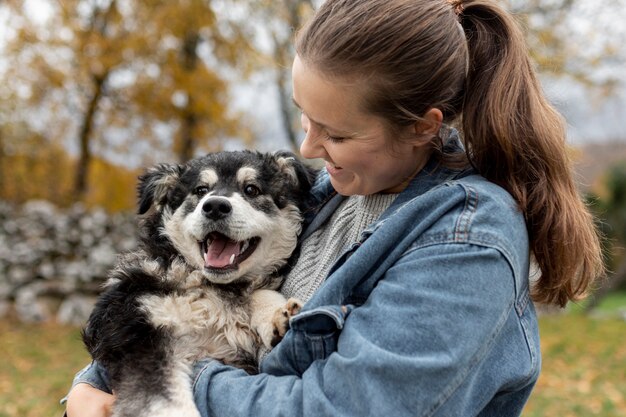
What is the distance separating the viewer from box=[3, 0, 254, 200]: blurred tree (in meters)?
11.7

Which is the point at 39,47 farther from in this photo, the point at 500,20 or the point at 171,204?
the point at 500,20

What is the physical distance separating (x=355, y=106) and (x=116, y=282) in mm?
1355

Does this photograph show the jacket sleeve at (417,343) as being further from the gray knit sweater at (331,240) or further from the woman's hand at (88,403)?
the woman's hand at (88,403)

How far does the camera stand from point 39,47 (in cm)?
1212

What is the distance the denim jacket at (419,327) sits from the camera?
1.69 metres

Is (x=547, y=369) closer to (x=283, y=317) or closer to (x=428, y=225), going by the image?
(x=283, y=317)

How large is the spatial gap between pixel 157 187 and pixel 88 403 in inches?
42.3

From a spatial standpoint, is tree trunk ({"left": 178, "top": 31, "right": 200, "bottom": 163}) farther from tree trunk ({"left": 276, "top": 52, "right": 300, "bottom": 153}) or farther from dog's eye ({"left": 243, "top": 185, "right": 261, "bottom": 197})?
dog's eye ({"left": 243, "top": 185, "right": 261, "bottom": 197})

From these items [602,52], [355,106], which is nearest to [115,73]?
[602,52]

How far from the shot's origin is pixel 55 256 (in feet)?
46.5

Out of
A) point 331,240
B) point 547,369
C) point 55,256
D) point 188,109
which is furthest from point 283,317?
point 55,256

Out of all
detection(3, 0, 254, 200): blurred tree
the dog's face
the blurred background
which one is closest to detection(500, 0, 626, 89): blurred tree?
the blurred background

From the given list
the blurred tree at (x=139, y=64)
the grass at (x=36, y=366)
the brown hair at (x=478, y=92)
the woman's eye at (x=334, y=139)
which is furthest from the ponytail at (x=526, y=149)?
the blurred tree at (x=139, y=64)

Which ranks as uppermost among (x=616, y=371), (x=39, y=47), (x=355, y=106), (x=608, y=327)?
(x=355, y=106)
